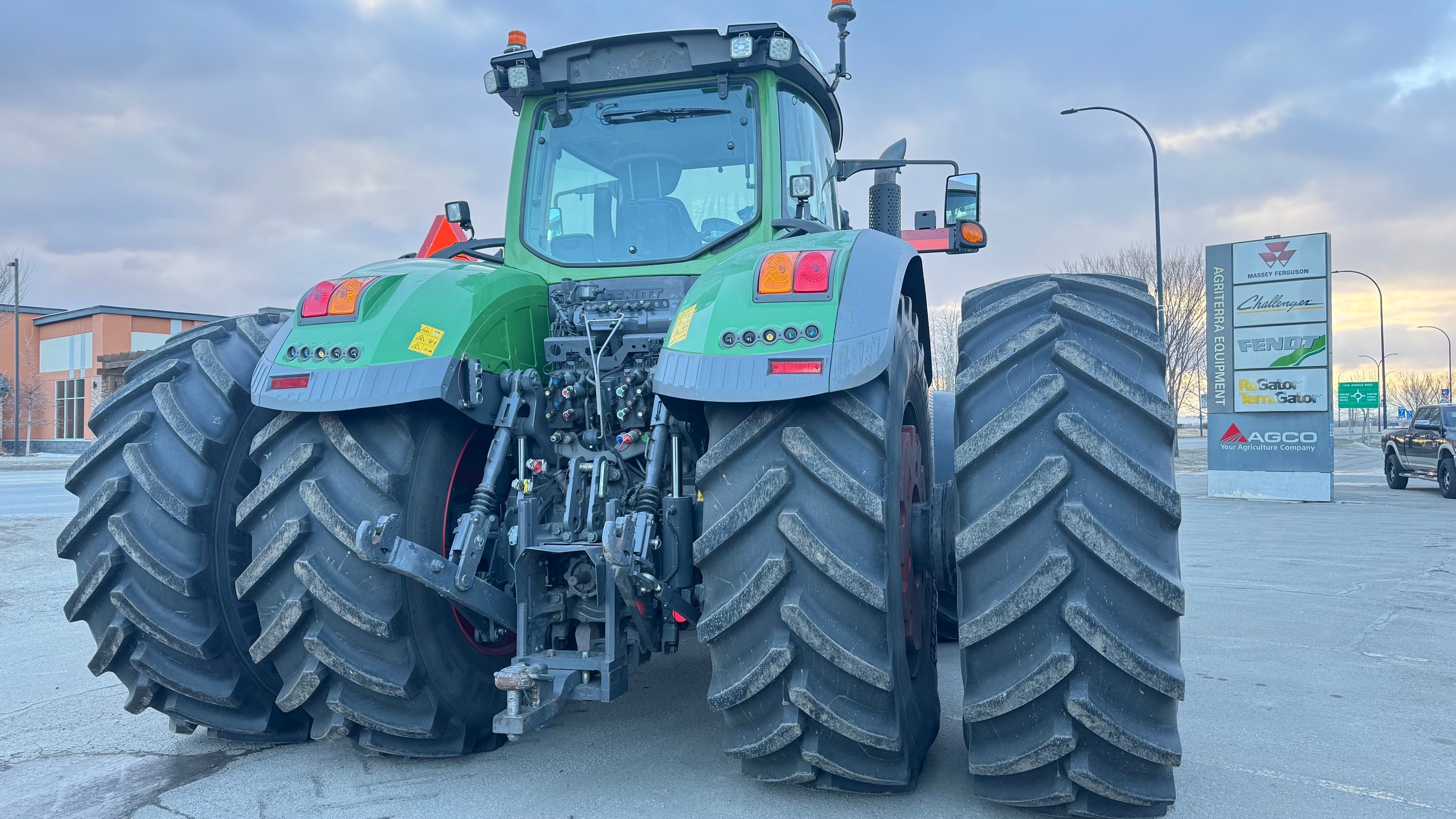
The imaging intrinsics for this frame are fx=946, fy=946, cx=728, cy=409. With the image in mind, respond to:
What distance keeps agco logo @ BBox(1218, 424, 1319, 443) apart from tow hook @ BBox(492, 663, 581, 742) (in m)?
16.7

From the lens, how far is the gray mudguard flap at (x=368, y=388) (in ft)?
9.93

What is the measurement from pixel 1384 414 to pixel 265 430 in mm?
69961

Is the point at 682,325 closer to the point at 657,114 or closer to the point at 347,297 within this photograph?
the point at 347,297

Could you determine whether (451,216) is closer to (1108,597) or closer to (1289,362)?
(1108,597)

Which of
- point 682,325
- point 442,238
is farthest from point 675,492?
point 442,238

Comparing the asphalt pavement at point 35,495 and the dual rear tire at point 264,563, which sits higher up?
the dual rear tire at point 264,563

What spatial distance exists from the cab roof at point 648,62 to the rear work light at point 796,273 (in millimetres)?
1311

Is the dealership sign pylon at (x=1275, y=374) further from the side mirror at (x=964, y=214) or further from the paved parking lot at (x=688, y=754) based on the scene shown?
the side mirror at (x=964, y=214)

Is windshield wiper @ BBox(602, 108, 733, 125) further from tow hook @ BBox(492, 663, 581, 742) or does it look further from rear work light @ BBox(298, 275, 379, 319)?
tow hook @ BBox(492, 663, 581, 742)

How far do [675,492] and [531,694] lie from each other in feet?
2.58

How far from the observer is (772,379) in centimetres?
271

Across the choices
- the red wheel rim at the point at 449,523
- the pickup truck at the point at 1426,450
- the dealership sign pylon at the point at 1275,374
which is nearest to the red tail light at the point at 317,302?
Result: the red wheel rim at the point at 449,523

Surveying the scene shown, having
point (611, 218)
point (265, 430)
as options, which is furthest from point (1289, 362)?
point (265, 430)

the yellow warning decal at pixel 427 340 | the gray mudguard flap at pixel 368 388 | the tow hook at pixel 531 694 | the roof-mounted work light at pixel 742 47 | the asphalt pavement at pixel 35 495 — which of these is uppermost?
the roof-mounted work light at pixel 742 47
